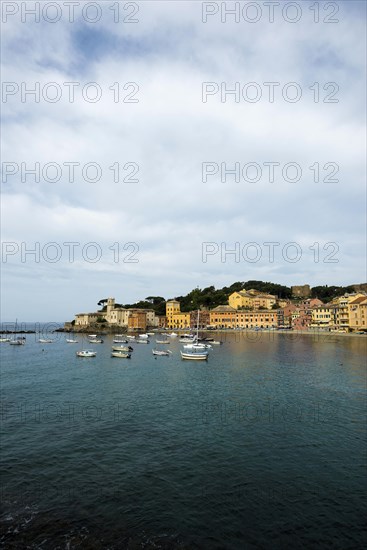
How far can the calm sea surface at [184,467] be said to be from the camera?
1322 centimetres

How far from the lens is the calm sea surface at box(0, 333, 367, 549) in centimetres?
1322

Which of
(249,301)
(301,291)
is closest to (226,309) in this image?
(249,301)

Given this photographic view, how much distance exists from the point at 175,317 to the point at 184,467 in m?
144

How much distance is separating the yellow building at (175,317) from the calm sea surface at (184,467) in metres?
121

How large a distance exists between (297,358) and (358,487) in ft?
145

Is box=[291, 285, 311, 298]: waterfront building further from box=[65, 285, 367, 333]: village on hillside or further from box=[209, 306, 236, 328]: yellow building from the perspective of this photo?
box=[209, 306, 236, 328]: yellow building

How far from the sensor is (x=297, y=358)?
59188 millimetres

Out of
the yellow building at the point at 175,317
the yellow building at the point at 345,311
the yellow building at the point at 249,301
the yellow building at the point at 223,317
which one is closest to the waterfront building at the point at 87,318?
the yellow building at the point at 175,317

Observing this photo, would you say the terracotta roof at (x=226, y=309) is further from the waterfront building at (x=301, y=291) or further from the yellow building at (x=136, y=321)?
the waterfront building at (x=301, y=291)

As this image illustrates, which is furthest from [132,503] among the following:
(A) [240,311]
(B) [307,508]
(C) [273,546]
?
(A) [240,311]

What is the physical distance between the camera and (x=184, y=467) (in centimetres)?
1833

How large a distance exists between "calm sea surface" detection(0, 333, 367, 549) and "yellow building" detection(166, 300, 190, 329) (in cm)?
12138

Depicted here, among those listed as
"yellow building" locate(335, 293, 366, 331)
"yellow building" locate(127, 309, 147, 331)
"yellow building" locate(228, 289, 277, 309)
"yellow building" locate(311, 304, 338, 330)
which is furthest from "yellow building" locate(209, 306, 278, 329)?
"yellow building" locate(127, 309, 147, 331)

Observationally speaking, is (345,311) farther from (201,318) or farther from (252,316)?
(201,318)
